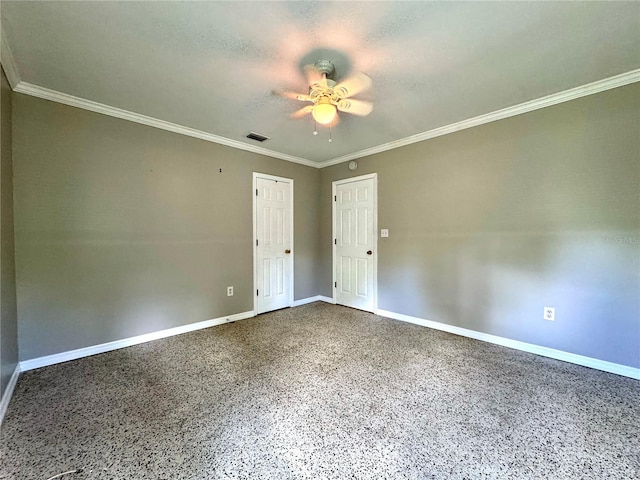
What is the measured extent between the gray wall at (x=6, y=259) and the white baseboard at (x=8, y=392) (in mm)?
45

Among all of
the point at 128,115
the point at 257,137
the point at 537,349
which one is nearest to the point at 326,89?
the point at 257,137

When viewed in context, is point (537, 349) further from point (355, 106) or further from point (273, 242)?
point (273, 242)

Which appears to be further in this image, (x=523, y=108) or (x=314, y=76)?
(x=523, y=108)

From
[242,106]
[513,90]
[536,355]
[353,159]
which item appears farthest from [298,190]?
[536,355]

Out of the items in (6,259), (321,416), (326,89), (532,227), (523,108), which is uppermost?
(523,108)

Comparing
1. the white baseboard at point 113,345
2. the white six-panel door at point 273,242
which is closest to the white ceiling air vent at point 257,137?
the white six-panel door at point 273,242

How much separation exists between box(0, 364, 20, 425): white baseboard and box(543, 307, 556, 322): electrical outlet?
13.8 ft

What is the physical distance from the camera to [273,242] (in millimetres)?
4141

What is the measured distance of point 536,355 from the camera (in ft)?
8.52

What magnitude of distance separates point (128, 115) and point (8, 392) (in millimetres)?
2491

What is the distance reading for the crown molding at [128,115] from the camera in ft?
7.59

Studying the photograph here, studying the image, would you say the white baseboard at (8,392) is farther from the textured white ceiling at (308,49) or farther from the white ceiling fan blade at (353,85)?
the white ceiling fan blade at (353,85)

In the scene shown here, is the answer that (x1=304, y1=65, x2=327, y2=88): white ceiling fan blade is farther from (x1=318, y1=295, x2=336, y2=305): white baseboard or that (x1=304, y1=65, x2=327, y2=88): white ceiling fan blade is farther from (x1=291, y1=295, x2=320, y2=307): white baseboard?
(x1=318, y1=295, x2=336, y2=305): white baseboard

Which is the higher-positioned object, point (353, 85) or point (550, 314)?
point (353, 85)
